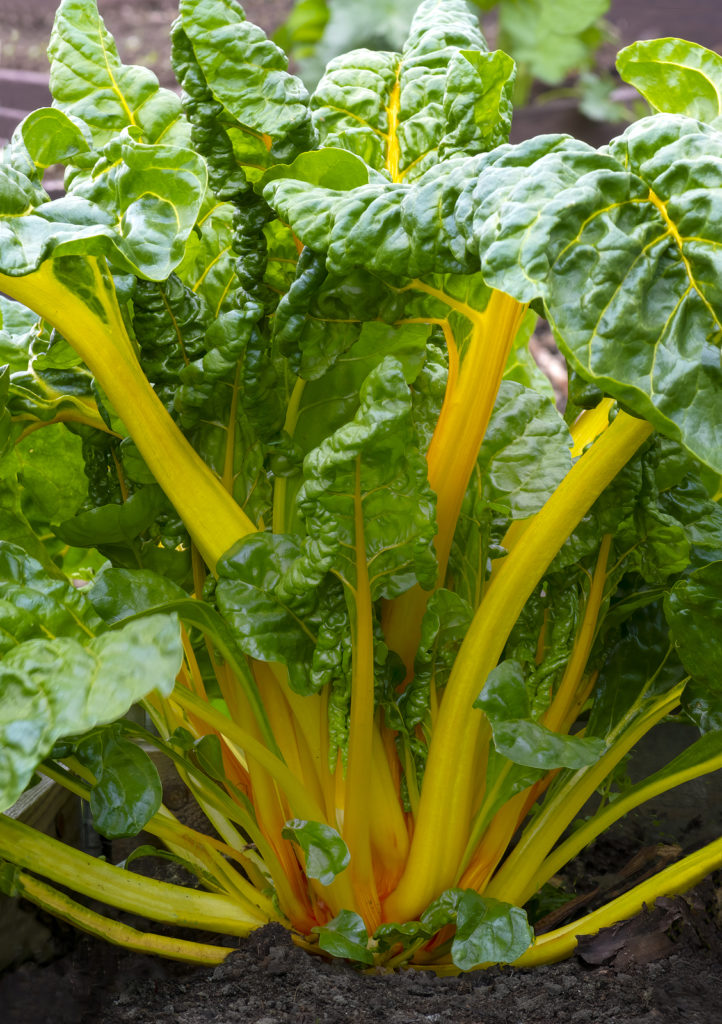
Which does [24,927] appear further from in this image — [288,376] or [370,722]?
[288,376]

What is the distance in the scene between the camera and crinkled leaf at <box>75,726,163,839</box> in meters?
0.84

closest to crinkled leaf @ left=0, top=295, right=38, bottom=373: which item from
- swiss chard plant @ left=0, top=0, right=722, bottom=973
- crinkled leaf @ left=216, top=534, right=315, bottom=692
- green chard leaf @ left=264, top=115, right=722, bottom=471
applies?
swiss chard plant @ left=0, top=0, right=722, bottom=973

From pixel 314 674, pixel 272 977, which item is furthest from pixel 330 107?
pixel 272 977

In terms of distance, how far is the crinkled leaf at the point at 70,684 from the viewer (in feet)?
2.17

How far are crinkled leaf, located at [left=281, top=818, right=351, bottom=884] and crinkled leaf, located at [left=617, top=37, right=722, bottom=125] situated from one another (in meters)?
0.71

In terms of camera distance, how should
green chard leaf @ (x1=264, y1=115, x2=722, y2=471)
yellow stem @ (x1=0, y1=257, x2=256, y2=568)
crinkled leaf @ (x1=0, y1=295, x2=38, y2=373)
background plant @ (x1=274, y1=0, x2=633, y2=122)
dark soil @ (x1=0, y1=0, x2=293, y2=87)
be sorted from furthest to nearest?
dark soil @ (x1=0, y1=0, x2=293, y2=87) → background plant @ (x1=274, y1=0, x2=633, y2=122) → crinkled leaf @ (x1=0, y1=295, x2=38, y2=373) → yellow stem @ (x1=0, y1=257, x2=256, y2=568) → green chard leaf @ (x1=264, y1=115, x2=722, y2=471)

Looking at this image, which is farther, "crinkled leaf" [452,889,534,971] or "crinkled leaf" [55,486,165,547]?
"crinkled leaf" [55,486,165,547]

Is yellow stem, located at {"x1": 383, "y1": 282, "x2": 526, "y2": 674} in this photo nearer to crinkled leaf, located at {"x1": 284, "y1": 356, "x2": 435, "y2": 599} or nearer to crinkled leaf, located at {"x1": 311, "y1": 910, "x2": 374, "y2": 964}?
crinkled leaf, located at {"x1": 284, "y1": 356, "x2": 435, "y2": 599}

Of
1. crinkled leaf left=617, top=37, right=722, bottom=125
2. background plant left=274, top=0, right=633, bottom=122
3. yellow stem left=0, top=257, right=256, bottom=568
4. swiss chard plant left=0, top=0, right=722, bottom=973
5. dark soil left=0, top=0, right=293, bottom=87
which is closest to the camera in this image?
swiss chard plant left=0, top=0, right=722, bottom=973

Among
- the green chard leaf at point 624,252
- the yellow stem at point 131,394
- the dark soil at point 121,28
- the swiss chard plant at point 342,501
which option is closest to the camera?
the green chard leaf at point 624,252

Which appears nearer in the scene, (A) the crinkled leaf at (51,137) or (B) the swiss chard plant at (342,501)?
(B) the swiss chard plant at (342,501)

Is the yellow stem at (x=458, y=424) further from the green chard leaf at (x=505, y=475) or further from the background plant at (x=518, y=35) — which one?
the background plant at (x=518, y=35)

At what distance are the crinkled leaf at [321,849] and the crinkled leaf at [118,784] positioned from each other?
12cm

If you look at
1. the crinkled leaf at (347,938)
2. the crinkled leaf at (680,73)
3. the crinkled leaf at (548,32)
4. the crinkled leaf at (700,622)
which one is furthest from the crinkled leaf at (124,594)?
the crinkled leaf at (548,32)
